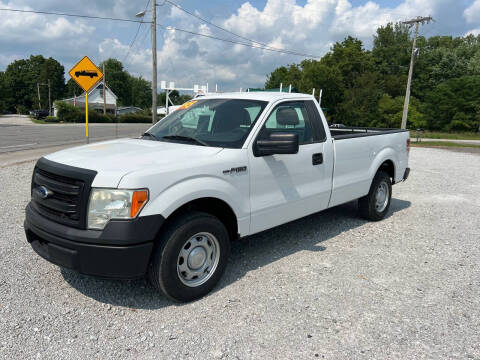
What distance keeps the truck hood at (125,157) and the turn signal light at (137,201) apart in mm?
170

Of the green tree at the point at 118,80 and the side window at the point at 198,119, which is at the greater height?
the green tree at the point at 118,80

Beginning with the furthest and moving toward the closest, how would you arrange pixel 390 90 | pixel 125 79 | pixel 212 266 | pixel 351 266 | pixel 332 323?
pixel 125 79
pixel 390 90
pixel 351 266
pixel 212 266
pixel 332 323

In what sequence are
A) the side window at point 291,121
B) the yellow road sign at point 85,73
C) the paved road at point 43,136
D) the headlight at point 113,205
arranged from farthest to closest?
the paved road at point 43,136 → the yellow road sign at point 85,73 → the side window at point 291,121 → the headlight at point 113,205

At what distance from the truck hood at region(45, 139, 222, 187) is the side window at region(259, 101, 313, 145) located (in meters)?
0.77

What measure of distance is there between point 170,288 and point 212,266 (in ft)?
1.67

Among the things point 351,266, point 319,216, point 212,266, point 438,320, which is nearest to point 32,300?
point 212,266

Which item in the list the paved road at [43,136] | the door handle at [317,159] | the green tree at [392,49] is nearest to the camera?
the door handle at [317,159]

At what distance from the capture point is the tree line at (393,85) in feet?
142

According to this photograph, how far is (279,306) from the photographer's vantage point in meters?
3.41

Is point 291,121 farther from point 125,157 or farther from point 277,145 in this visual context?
point 125,157

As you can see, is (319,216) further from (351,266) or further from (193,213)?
(193,213)

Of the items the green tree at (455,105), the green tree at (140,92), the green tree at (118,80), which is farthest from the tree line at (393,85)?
the green tree at (140,92)

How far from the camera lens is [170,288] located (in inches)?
128

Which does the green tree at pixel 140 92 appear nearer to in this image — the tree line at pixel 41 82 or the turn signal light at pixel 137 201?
the tree line at pixel 41 82
